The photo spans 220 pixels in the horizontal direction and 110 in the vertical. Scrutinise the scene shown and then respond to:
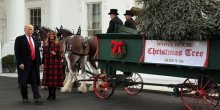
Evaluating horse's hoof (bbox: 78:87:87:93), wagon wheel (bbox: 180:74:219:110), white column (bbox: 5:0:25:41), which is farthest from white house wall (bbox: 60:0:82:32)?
wagon wheel (bbox: 180:74:219:110)

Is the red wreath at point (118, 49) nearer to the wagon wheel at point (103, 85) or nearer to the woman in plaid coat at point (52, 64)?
the wagon wheel at point (103, 85)

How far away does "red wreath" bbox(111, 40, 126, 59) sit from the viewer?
32.4 feet

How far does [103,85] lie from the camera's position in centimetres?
1081

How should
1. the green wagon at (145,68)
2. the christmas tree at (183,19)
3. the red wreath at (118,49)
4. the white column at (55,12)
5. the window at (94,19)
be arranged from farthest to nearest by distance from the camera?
1. the white column at (55,12)
2. the window at (94,19)
3. the red wreath at (118,49)
4. the green wagon at (145,68)
5. the christmas tree at (183,19)

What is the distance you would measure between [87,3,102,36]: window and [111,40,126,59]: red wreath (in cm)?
1064

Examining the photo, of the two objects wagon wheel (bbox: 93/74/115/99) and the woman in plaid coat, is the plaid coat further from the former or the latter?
wagon wheel (bbox: 93/74/115/99)

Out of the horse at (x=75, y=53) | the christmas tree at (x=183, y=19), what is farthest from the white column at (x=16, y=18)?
the christmas tree at (x=183, y=19)

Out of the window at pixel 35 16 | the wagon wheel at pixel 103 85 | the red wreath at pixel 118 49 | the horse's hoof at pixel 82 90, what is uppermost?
the window at pixel 35 16

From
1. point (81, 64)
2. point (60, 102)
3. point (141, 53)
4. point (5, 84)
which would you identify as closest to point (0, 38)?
point (5, 84)

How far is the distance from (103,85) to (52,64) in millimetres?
1343

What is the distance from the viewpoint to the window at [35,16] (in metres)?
23.3

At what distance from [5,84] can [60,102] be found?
4839mm

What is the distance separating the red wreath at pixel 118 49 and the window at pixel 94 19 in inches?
419

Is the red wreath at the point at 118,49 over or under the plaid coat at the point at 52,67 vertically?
over
